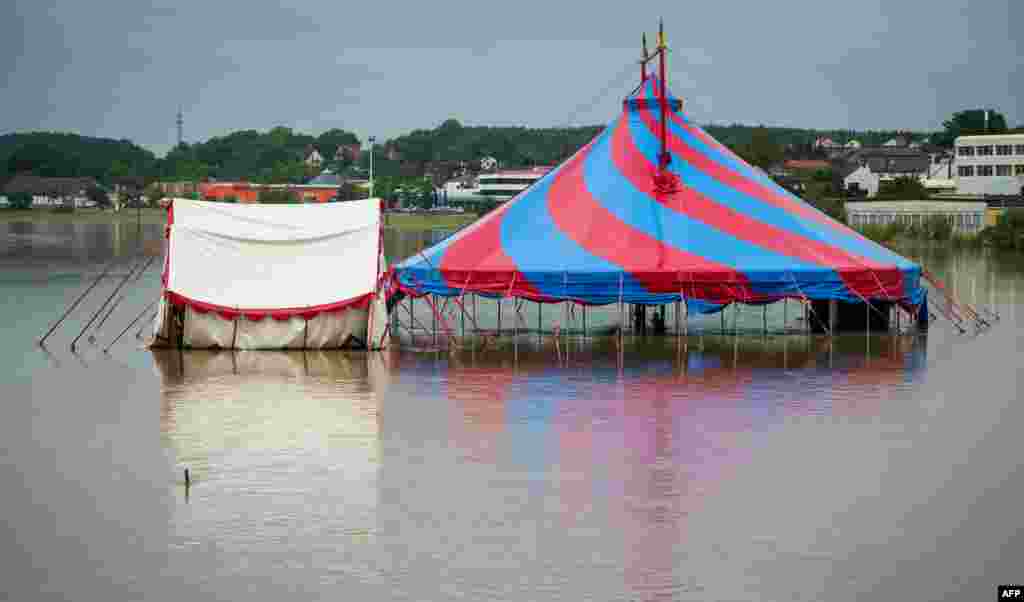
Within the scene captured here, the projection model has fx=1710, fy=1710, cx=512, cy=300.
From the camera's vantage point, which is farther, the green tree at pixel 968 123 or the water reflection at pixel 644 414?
the green tree at pixel 968 123

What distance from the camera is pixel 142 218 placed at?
98000 mm

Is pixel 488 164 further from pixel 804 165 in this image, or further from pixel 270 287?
pixel 270 287

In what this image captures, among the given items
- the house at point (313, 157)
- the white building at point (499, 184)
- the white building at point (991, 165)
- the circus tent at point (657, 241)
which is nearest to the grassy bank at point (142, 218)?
the white building at point (499, 184)

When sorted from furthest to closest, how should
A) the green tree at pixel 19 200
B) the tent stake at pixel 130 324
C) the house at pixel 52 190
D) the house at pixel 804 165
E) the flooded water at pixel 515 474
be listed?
the house at pixel 52 190, the green tree at pixel 19 200, the house at pixel 804 165, the tent stake at pixel 130 324, the flooded water at pixel 515 474

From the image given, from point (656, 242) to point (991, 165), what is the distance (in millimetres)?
58516

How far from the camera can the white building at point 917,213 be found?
200ft

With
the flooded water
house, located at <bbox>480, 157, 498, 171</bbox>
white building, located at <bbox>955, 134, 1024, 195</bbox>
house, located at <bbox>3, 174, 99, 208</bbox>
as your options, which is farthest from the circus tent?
house, located at <bbox>480, 157, 498, 171</bbox>

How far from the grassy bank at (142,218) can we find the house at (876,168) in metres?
22.1

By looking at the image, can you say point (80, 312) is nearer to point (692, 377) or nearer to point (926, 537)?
point (692, 377)

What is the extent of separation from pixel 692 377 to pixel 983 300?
13.8 m

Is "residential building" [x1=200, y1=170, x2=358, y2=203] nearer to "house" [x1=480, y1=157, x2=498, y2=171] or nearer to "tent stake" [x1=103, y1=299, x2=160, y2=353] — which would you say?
"house" [x1=480, y1=157, x2=498, y2=171]

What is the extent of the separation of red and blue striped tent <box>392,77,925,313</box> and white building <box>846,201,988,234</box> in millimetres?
37578

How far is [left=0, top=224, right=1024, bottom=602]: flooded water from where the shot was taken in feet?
33.2

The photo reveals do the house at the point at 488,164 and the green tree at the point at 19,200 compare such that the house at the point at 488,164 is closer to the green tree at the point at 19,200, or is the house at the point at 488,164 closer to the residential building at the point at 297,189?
the residential building at the point at 297,189
